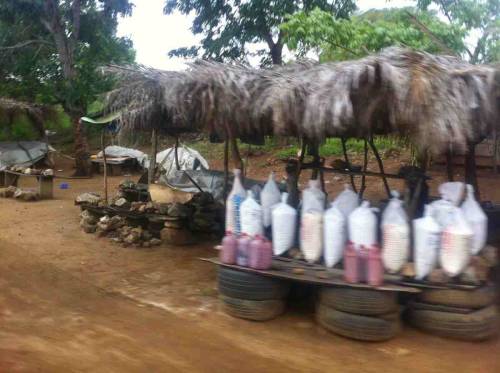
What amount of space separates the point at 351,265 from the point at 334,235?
1.22 feet

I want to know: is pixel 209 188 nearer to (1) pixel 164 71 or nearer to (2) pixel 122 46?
(1) pixel 164 71

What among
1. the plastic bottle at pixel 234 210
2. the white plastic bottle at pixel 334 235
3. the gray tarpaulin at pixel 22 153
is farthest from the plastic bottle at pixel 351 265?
the gray tarpaulin at pixel 22 153

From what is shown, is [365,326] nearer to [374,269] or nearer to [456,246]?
[374,269]

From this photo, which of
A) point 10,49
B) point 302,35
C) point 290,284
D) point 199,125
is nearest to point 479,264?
point 290,284

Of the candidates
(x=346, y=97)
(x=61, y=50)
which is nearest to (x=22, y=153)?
(x=61, y=50)

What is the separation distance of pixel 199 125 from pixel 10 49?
1336 cm

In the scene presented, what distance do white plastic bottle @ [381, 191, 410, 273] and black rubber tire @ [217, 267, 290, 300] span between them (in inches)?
39.4

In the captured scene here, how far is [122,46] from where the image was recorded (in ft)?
61.8

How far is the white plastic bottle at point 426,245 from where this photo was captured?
14.8 ft

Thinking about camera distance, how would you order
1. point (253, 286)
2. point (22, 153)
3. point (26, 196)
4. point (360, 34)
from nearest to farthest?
point (253, 286)
point (360, 34)
point (26, 196)
point (22, 153)

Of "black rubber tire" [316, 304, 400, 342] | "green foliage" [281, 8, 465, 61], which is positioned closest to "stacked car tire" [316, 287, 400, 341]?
"black rubber tire" [316, 304, 400, 342]

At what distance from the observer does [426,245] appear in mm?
4516

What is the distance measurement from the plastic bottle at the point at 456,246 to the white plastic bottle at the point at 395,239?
307mm

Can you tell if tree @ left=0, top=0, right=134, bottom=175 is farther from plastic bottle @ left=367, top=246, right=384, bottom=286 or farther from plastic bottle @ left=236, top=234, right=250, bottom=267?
plastic bottle @ left=367, top=246, right=384, bottom=286
